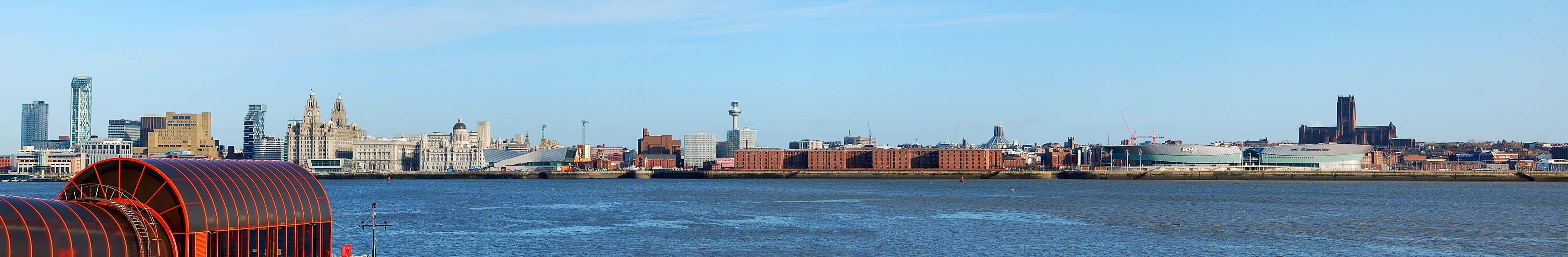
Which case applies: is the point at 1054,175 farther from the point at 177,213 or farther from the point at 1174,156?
the point at 177,213

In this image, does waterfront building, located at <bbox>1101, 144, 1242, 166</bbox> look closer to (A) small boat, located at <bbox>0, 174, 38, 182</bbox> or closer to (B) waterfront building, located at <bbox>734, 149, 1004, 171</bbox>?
(B) waterfront building, located at <bbox>734, 149, 1004, 171</bbox>

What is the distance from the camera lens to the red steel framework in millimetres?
20781

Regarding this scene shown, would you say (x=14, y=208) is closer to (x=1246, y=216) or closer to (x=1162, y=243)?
(x=1162, y=243)

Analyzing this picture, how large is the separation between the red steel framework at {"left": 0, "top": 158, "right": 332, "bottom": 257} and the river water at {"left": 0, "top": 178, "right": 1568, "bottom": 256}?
39.3 feet

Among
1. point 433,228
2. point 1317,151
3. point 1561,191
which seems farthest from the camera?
point 1317,151

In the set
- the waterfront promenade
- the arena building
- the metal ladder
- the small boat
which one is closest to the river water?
the metal ladder

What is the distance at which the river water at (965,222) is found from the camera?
133 feet

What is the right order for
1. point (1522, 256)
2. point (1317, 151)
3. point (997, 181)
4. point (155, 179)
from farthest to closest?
point (1317, 151), point (997, 181), point (1522, 256), point (155, 179)

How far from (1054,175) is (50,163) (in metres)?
148

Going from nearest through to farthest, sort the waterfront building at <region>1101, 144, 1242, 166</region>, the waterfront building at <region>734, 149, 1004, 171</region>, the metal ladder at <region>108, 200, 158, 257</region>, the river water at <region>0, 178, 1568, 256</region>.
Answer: the metal ladder at <region>108, 200, 158, 257</region>
the river water at <region>0, 178, 1568, 256</region>
the waterfront building at <region>1101, 144, 1242, 166</region>
the waterfront building at <region>734, 149, 1004, 171</region>

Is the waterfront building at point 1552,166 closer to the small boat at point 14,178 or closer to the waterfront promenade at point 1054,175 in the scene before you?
the waterfront promenade at point 1054,175

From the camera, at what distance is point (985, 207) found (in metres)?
66.6

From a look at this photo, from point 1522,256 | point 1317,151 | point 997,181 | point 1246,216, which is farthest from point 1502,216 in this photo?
point 1317,151

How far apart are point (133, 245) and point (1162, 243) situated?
3283cm
